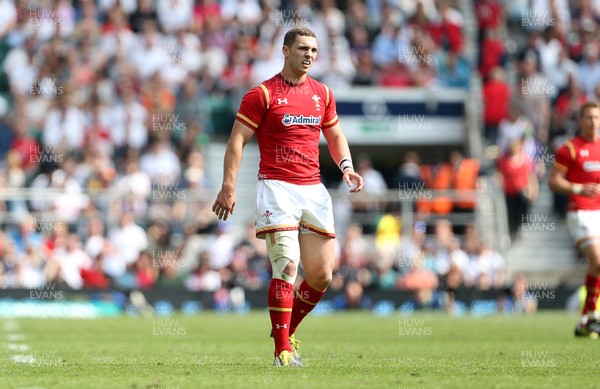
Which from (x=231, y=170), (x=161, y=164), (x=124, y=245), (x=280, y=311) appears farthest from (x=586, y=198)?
(x=161, y=164)

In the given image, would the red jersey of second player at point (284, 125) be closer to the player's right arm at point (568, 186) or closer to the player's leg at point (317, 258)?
the player's leg at point (317, 258)

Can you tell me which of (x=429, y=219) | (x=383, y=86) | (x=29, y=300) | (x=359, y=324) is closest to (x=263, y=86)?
(x=359, y=324)

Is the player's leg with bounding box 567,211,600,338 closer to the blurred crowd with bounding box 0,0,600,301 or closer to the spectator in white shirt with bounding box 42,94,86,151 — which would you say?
the blurred crowd with bounding box 0,0,600,301

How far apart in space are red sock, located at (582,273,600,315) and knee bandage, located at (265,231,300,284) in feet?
17.9

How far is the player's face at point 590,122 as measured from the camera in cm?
1405

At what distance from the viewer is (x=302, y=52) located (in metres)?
10.1

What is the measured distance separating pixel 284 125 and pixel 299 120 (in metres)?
0.13

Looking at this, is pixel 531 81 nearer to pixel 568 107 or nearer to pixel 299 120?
pixel 568 107

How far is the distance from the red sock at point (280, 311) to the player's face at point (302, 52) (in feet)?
5.67

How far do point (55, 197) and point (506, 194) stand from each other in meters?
8.90

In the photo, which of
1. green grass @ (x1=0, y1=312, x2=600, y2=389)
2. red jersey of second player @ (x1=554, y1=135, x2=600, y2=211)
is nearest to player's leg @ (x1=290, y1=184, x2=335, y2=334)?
green grass @ (x1=0, y1=312, x2=600, y2=389)

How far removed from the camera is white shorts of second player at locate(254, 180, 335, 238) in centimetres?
1009

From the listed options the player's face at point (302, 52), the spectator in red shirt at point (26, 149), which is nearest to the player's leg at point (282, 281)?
the player's face at point (302, 52)

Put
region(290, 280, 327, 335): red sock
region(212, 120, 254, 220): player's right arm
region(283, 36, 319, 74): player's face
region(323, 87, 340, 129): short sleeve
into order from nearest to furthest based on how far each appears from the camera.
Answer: region(212, 120, 254, 220): player's right arm, region(283, 36, 319, 74): player's face, region(323, 87, 340, 129): short sleeve, region(290, 280, 327, 335): red sock
